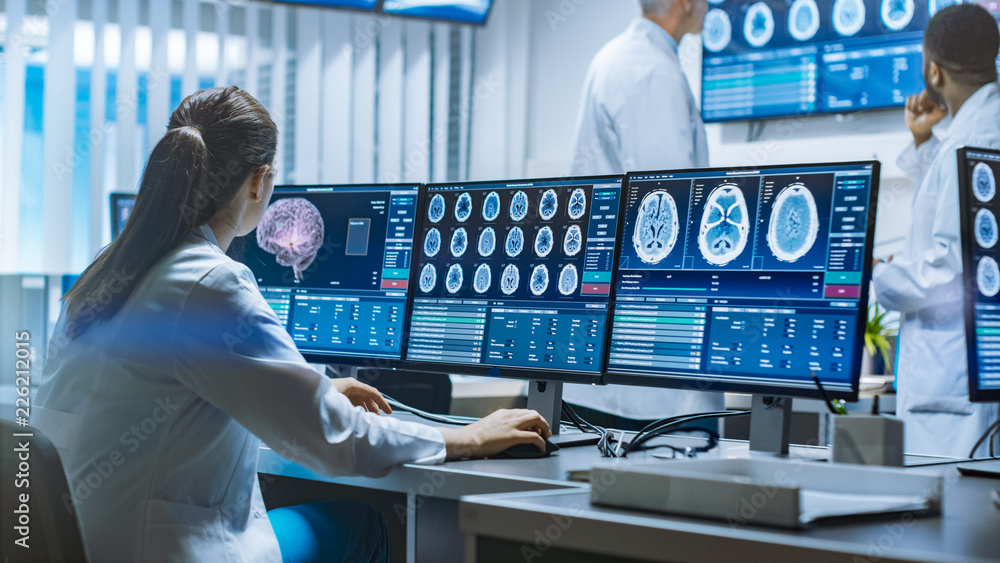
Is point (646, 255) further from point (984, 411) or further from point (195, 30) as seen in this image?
point (195, 30)

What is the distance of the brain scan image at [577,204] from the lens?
1.62m

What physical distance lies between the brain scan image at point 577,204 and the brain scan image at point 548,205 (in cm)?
3

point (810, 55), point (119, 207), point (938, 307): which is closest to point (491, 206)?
point (938, 307)

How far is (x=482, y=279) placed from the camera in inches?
66.6

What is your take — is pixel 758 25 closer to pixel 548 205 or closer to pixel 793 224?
pixel 548 205

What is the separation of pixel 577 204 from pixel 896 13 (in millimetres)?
2237

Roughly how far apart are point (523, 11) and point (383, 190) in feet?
8.68

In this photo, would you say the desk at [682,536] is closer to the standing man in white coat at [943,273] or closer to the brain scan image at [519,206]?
the brain scan image at [519,206]

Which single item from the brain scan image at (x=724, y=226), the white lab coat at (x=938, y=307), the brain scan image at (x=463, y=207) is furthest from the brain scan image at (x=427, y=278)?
the white lab coat at (x=938, y=307)

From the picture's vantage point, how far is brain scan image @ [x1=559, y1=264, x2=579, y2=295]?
1594 millimetres

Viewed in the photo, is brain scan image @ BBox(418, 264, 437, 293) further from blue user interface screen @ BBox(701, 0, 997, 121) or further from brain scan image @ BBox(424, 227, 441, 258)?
blue user interface screen @ BBox(701, 0, 997, 121)

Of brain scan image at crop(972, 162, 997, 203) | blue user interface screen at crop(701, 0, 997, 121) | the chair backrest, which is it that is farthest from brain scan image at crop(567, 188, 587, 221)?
blue user interface screen at crop(701, 0, 997, 121)

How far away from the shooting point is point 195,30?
3.61m

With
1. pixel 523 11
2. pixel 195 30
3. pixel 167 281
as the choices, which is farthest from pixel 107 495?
pixel 523 11
